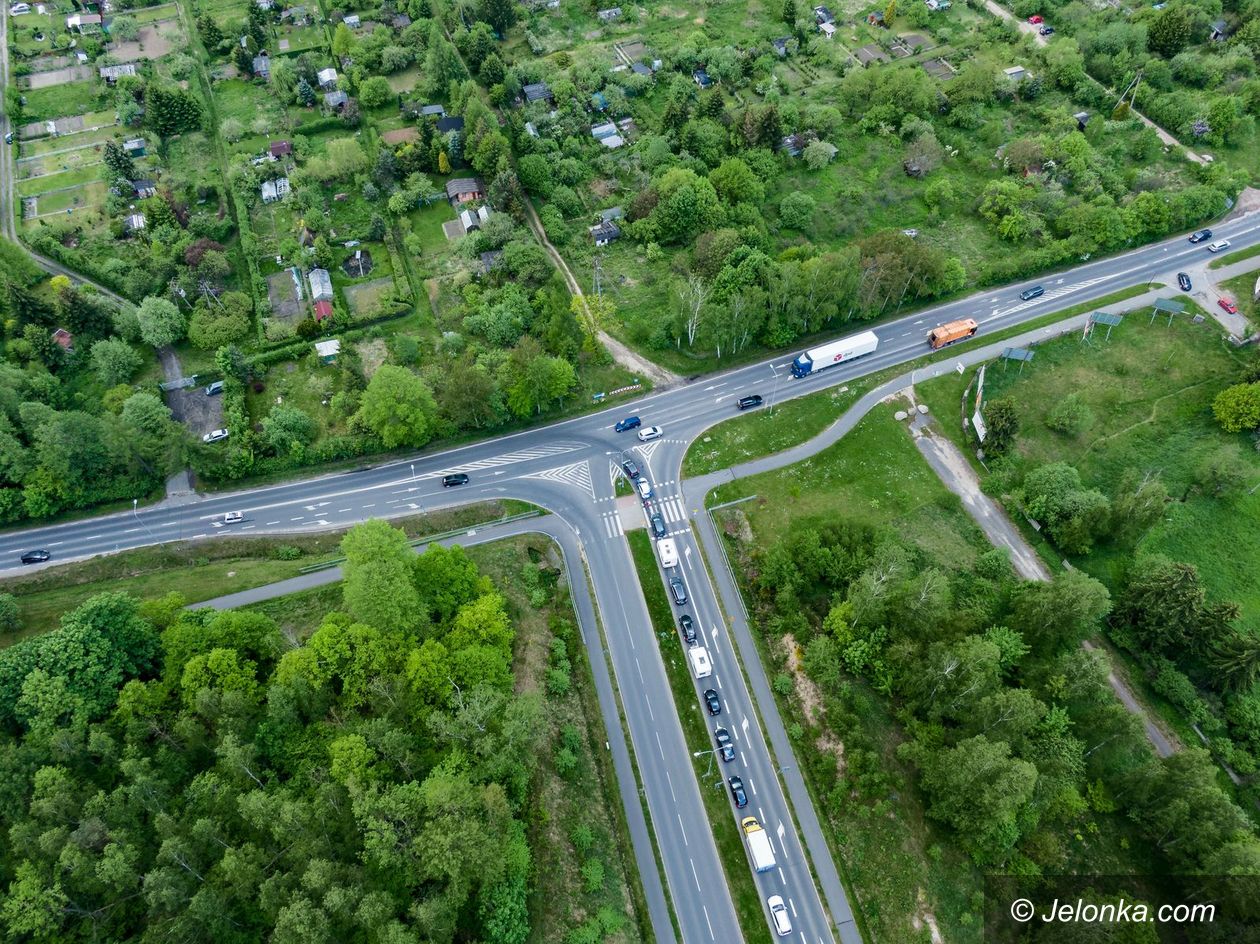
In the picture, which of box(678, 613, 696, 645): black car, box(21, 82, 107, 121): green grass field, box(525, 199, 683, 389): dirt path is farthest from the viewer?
box(21, 82, 107, 121): green grass field

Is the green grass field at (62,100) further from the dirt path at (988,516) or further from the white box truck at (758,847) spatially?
the white box truck at (758,847)

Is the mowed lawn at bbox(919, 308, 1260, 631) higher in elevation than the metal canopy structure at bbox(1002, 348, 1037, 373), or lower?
lower


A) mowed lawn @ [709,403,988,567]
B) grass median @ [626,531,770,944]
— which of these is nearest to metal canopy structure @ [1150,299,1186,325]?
mowed lawn @ [709,403,988,567]

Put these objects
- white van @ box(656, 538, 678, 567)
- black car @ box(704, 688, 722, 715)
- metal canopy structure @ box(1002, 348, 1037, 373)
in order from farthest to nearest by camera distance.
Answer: metal canopy structure @ box(1002, 348, 1037, 373), white van @ box(656, 538, 678, 567), black car @ box(704, 688, 722, 715)

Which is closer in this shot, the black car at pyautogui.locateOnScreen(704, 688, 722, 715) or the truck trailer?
the black car at pyautogui.locateOnScreen(704, 688, 722, 715)

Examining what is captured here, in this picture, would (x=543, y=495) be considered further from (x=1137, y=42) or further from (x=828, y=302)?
(x=1137, y=42)

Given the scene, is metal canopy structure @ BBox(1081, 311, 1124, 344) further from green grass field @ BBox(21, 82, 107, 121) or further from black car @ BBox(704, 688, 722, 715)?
green grass field @ BBox(21, 82, 107, 121)

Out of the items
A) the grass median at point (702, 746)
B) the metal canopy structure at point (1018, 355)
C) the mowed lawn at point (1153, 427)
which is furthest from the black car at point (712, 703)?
the metal canopy structure at point (1018, 355)

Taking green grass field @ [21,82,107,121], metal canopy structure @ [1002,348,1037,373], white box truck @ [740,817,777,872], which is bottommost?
white box truck @ [740,817,777,872]
